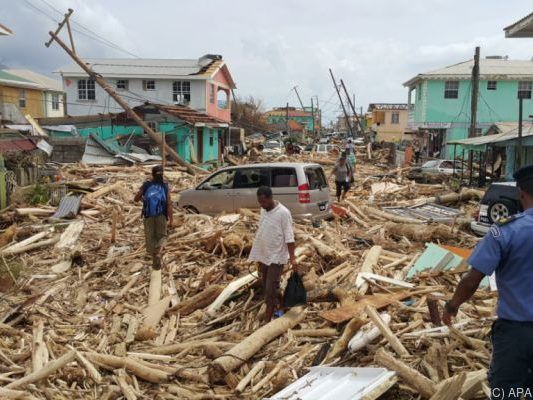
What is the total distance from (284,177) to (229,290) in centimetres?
561

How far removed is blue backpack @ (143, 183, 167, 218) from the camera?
932 cm

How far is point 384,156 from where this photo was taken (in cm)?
4372

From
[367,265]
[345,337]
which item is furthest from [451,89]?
[345,337]

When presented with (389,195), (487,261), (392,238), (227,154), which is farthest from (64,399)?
(227,154)

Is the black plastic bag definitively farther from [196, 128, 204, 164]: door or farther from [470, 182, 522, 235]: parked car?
[196, 128, 204, 164]: door

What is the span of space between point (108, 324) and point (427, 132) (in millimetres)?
39781

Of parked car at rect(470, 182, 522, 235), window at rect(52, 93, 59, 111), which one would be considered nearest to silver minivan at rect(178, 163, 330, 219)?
parked car at rect(470, 182, 522, 235)

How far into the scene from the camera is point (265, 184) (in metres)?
13.6

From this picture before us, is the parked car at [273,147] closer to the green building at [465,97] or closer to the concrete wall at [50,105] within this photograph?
the green building at [465,97]

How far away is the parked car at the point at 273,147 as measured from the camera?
149 feet

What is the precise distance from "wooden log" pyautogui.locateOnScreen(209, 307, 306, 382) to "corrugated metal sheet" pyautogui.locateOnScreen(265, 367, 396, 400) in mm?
840

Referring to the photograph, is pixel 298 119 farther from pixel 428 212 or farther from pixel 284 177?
pixel 284 177

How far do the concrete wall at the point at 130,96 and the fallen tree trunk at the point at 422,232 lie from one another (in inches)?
1116

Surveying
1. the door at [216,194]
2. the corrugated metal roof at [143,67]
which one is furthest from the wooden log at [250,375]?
the corrugated metal roof at [143,67]
